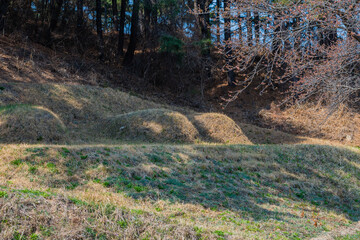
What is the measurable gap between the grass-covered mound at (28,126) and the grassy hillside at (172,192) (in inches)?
57.9

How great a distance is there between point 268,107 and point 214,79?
15.1 feet

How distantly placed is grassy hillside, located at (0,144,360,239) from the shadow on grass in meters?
0.03

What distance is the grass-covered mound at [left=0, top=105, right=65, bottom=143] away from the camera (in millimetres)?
8336

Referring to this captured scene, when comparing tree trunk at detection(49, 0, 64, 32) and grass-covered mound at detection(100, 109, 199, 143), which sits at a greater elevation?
tree trunk at detection(49, 0, 64, 32)

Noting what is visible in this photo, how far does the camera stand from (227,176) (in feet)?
26.7

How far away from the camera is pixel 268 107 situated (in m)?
19.5

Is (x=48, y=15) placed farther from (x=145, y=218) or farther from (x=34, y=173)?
(x=145, y=218)

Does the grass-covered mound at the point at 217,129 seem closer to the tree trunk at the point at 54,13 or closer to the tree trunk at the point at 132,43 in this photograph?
the tree trunk at the point at 132,43

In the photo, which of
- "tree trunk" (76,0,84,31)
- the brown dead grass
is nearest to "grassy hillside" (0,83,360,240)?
the brown dead grass

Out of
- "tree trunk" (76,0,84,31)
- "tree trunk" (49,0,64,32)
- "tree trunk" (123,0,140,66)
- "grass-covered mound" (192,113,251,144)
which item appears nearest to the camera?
"grass-covered mound" (192,113,251,144)

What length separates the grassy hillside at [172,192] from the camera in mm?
3963

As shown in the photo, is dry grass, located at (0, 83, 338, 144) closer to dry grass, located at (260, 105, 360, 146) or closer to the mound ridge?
the mound ridge

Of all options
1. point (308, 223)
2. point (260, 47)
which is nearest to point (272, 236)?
point (308, 223)

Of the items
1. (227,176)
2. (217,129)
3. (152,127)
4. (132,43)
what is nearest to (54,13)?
(132,43)
